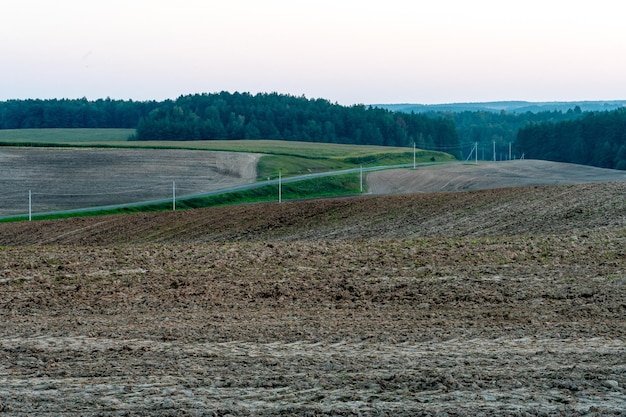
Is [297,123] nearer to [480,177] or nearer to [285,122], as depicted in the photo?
[285,122]

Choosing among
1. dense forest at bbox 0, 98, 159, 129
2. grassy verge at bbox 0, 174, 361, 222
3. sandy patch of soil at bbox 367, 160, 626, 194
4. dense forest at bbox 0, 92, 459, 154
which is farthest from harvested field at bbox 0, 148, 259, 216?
dense forest at bbox 0, 98, 159, 129

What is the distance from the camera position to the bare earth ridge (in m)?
8.98

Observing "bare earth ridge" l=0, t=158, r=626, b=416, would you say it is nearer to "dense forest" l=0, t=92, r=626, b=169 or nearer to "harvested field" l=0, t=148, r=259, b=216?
"harvested field" l=0, t=148, r=259, b=216

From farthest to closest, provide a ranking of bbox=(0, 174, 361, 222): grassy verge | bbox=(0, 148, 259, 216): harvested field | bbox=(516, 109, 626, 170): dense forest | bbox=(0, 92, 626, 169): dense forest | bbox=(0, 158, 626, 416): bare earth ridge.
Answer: bbox=(0, 92, 626, 169): dense forest < bbox=(516, 109, 626, 170): dense forest < bbox=(0, 148, 259, 216): harvested field < bbox=(0, 174, 361, 222): grassy verge < bbox=(0, 158, 626, 416): bare earth ridge

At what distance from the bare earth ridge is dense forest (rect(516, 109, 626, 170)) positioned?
8988 centimetres

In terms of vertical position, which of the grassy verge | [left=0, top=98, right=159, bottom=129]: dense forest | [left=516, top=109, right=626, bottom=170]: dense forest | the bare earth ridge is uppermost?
[left=0, top=98, right=159, bottom=129]: dense forest

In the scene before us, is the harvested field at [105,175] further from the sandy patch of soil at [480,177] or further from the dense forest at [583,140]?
the dense forest at [583,140]

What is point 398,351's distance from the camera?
11227mm

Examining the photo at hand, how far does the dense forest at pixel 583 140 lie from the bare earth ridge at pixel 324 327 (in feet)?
295

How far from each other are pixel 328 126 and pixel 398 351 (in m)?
124

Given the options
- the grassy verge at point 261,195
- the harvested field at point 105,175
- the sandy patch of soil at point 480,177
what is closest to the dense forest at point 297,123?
the sandy patch of soil at point 480,177

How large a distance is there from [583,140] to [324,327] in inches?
4479

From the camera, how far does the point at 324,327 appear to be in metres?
12.9

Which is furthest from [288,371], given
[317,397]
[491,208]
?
[491,208]
